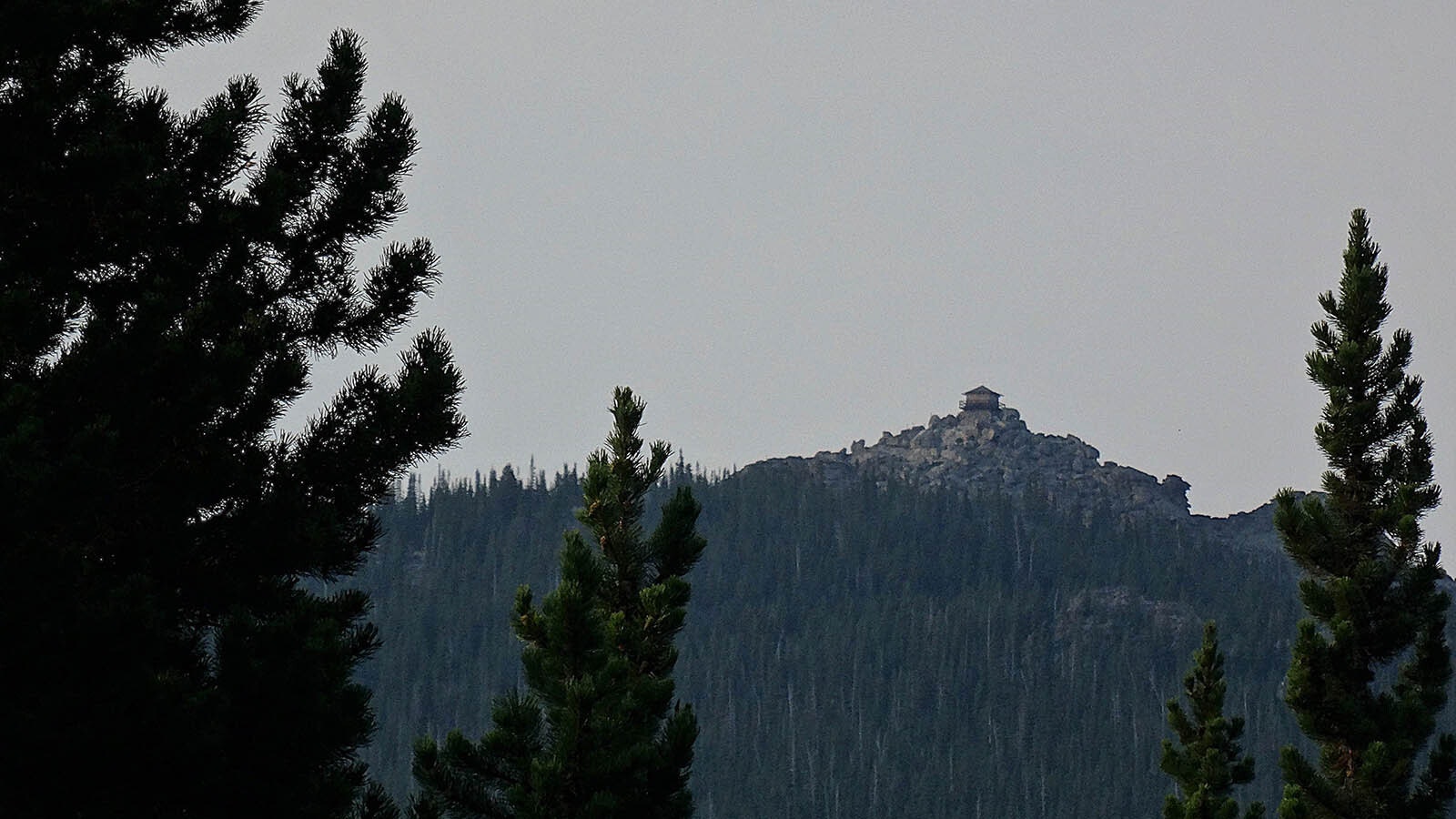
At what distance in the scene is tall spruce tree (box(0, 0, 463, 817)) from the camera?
13.1 metres

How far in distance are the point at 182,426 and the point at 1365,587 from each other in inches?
819

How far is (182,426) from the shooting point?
15.7 metres

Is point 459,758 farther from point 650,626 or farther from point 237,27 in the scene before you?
point 237,27

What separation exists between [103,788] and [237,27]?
9.21 meters

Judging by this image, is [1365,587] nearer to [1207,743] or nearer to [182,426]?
[1207,743]

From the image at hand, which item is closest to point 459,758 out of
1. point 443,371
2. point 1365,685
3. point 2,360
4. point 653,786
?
point 653,786

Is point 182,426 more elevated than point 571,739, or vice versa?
point 182,426

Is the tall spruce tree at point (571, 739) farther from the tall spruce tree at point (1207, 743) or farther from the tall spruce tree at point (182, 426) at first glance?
the tall spruce tree at point (1207, 743)

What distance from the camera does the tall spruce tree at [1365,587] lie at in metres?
28.5

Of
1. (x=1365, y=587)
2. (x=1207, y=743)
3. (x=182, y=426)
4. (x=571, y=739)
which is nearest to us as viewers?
(x=182, y=426)

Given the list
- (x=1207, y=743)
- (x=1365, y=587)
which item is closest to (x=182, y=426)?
(x=1365, y=587)

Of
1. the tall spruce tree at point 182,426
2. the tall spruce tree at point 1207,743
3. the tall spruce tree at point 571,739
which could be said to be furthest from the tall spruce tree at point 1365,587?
the tall spruce tree at point 182,426

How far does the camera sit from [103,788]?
13445 mm

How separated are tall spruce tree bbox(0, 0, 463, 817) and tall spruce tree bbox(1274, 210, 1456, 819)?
56.2 feet
